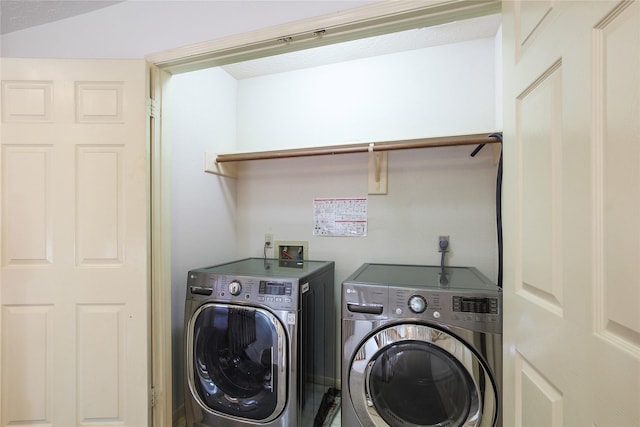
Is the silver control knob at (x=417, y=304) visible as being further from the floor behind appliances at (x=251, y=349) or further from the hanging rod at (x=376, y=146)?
the hanging rod at (x=376, y=146)

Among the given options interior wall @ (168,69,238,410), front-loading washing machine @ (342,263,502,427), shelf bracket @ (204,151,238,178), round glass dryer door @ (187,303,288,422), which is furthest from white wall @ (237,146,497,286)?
round glass dryer door @ (187,303,288,422)

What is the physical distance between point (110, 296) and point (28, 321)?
1.39ft

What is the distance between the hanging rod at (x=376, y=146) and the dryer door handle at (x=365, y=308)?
97 cm

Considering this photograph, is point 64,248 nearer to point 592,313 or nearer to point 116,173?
point 116,173

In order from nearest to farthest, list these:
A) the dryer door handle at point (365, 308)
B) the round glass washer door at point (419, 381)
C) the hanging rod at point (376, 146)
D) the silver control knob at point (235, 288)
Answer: the round glass washer door at point (419, 381), the dryer door handle at point (365, 308), the silver control knob at point (235, 288), the hanging rod at point (376, 146)

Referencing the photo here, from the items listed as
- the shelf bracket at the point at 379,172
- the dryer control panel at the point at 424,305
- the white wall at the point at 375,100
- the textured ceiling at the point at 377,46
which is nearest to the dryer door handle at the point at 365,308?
the dryer control panel at the point at 424,305

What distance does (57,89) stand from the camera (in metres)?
1.34

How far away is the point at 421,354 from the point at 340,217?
1.11 meters

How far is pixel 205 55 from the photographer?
136 centimetres

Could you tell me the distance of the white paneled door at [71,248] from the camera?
1337 millimetres

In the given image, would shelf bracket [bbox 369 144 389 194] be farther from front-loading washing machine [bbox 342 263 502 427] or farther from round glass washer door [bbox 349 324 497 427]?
round glass washer door [bbox 349 324 497 427]

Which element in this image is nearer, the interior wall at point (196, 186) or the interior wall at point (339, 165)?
the interior wall at point (196, 186)


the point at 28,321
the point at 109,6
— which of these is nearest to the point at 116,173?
the point at 28,321

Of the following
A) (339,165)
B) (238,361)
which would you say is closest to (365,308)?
(238,361)
